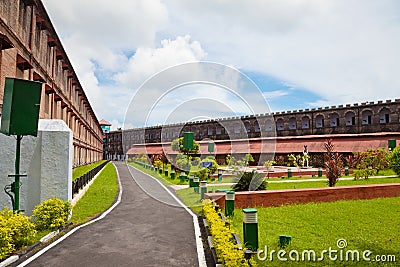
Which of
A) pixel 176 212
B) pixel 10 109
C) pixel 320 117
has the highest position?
pixel 320 117

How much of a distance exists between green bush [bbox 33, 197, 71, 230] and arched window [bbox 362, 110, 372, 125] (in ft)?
122

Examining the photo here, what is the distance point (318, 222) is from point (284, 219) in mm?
845

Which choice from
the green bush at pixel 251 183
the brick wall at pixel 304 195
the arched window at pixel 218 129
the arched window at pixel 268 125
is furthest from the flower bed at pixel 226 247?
the arched window at pixel 218 129

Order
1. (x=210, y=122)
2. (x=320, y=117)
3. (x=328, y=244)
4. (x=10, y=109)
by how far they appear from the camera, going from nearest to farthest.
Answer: (x=328, y=244)
(x=10, y=109)
(x=320, y=117)
(x=210, y=122)

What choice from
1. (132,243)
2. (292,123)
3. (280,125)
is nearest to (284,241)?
(132,243)

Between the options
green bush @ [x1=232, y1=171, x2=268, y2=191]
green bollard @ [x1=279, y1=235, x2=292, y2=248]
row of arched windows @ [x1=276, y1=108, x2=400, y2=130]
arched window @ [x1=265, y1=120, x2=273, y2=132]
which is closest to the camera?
green bollard @ [x1=279, y1=235, x2=292, y2=248]

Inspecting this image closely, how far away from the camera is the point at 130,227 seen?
7887 mm

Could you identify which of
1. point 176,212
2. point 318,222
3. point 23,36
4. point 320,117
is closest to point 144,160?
point 320,117

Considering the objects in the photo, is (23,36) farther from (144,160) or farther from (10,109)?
(144,160)

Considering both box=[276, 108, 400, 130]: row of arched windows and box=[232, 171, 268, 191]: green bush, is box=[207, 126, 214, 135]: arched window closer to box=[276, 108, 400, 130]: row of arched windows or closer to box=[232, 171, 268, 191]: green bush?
box=[276, 108, 400, 130]: row of arched windows

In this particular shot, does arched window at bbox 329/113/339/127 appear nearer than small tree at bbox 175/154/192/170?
No

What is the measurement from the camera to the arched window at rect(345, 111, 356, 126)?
38031mm

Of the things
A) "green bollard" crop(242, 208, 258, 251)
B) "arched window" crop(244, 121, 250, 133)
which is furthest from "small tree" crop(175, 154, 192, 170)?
"arched window" crop(244, 121, 250, 133)

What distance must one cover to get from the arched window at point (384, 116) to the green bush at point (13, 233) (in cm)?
3776
